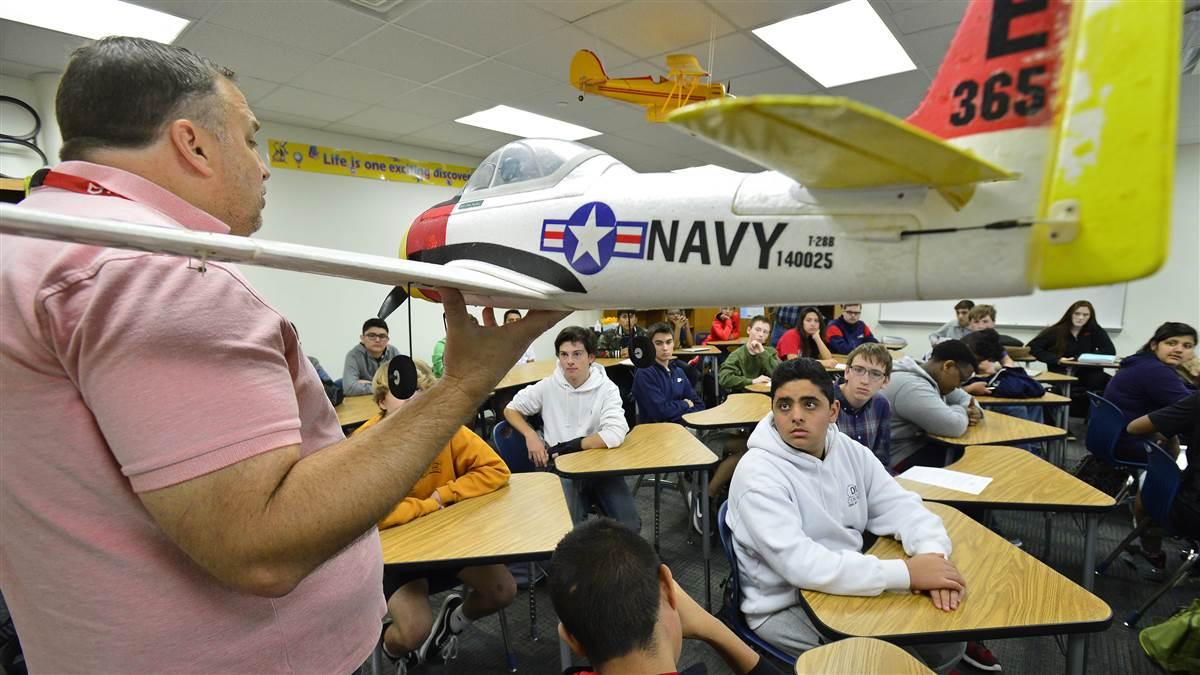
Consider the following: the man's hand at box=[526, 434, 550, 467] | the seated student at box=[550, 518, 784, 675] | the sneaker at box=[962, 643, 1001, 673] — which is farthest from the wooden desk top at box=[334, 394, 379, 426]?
the sneaker at box=[962, 643, 1001, 673]

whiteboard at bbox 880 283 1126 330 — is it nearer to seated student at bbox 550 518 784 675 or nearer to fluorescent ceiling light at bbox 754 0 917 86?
fluorescent ceiling light at bbox 754 0 917 86

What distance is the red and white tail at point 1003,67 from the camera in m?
0.59

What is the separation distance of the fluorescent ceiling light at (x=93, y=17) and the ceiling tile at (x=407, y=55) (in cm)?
103

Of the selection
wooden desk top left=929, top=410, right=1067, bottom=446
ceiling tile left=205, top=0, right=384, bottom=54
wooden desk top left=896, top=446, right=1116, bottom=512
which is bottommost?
wooden desk top left=896, top=446, right=1116, bottom=512

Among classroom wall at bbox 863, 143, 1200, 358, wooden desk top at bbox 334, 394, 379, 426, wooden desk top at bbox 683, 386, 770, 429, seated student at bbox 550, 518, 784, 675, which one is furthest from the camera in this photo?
classroom wall at bbox 863, 143, 1200, 358

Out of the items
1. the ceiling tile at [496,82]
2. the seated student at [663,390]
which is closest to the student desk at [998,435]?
the seated student at [663,390]

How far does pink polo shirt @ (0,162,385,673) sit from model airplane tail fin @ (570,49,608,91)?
3.42 m

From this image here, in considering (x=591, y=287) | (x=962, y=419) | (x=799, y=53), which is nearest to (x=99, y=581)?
(x=591, y=287)

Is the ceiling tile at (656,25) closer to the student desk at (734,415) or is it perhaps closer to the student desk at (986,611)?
the student desk at (734,415)

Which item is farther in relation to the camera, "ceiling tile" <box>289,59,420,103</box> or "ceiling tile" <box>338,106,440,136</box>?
"ceiling tile" <box>338,106,440,136</box>

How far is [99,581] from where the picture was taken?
1.93 feet

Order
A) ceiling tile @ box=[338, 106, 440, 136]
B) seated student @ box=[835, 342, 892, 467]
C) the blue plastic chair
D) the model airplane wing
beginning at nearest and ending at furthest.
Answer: the model airplane wing
the blue plastic chair
seated student @ box=[835, 342, 892, 467]
ceiling tile @ box=[338, 106, 440, 136]

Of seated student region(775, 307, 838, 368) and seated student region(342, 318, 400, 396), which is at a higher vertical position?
seated student region(775, 307, 838, 368)

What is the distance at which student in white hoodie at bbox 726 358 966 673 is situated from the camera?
1465mm
